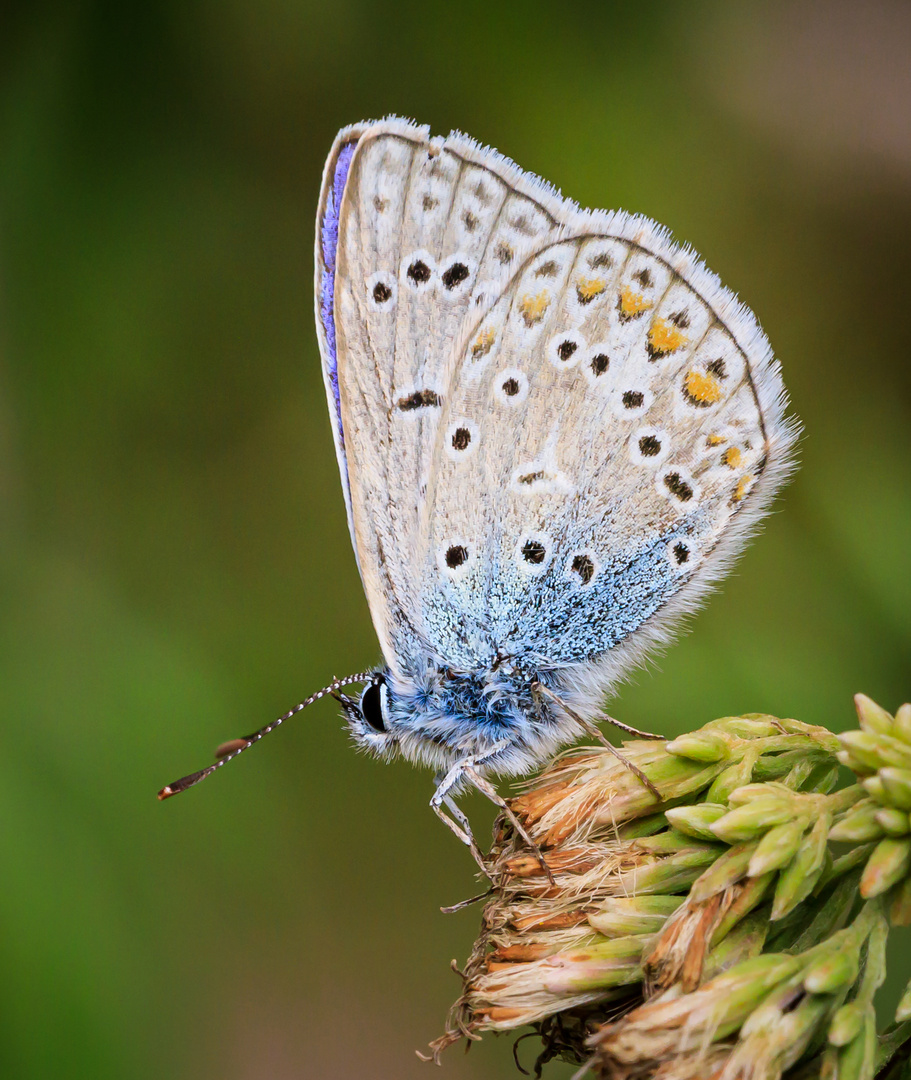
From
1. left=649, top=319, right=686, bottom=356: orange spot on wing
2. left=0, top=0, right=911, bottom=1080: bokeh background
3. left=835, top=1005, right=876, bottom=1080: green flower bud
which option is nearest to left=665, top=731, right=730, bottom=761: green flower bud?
left=835, top=1005, right=876, bottom=1080: green flower bud

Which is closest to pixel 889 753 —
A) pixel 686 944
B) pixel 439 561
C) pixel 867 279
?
pixel 686 944

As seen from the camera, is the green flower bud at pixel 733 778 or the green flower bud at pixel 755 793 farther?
the green flower bud at pixel 733 778

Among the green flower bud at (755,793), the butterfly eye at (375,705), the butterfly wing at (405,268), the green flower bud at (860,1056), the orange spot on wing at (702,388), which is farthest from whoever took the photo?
the butterfly eye at (375,705)

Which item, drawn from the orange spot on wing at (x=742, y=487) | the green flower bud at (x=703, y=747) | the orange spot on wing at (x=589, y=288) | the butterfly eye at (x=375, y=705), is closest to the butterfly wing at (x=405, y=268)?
the orange spot on wing at (x=589, y=288)

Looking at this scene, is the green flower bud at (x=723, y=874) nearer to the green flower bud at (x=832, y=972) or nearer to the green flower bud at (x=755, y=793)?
the green flower bud at (x=755, y=793)

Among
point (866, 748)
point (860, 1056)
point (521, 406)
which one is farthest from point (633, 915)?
point (521, 406)

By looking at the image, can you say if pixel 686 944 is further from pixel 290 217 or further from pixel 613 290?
pixel 290 217

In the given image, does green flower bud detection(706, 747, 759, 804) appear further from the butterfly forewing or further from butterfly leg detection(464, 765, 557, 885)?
the butterfly forewing
